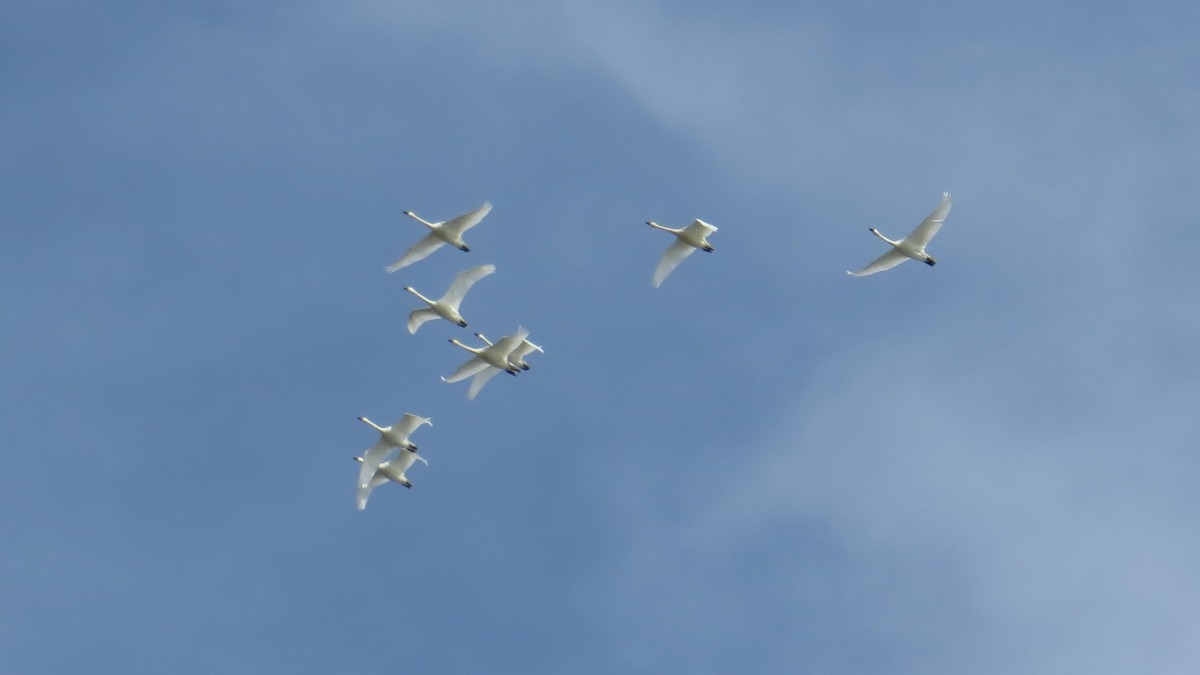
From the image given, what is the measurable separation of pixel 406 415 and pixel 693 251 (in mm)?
14866

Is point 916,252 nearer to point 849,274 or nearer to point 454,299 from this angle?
point 849,274

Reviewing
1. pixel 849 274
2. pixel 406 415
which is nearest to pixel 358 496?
pixel 406 415

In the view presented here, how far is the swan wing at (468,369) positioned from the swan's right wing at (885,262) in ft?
56.9

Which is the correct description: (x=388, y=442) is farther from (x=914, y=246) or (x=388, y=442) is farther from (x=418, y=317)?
(x=914, y=246)

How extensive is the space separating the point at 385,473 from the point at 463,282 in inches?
394

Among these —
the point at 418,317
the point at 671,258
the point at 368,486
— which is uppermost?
the point at 671,258

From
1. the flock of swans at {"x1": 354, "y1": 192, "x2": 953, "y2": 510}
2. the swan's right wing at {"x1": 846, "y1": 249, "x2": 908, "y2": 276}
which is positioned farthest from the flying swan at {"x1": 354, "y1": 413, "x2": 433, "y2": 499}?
the swan's right wing at {"x1": 846, "y1": 249, "x2": 908, "y2": 276}

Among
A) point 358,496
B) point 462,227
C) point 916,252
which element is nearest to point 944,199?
point 916,252

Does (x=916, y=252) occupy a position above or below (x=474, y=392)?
above

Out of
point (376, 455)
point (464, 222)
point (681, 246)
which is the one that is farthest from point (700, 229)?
point (376, 455)

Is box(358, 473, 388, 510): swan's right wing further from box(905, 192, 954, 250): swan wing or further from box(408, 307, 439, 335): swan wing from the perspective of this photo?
box(905, 192, 954, 250): swan wing

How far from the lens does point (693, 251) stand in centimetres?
13812

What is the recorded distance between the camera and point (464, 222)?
5374 inches

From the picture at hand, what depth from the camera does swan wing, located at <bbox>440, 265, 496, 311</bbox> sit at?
13838 cm
